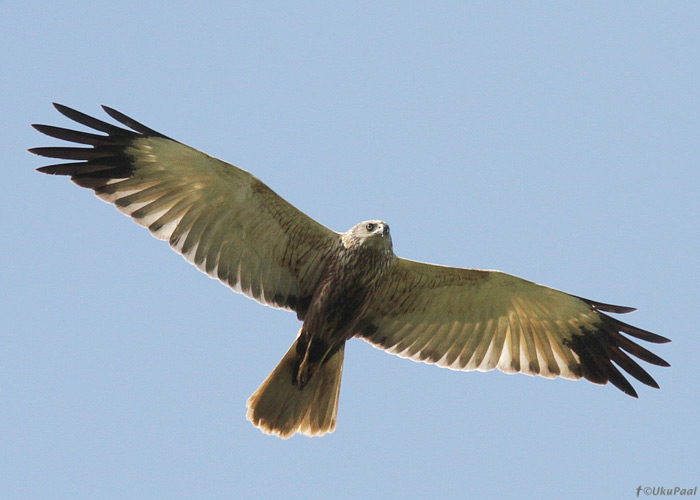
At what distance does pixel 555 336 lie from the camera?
11.2 m

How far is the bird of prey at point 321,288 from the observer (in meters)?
9.99

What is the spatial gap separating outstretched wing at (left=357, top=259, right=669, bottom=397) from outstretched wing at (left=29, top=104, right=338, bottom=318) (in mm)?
1216

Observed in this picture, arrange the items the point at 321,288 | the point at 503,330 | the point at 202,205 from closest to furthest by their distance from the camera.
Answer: the point at 202,205 → the point at 321,288 → the point at 503,330

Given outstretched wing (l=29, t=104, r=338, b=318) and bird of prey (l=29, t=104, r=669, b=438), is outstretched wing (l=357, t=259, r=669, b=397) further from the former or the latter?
outstretched wing (l=29, t=104, r=338, b=318)

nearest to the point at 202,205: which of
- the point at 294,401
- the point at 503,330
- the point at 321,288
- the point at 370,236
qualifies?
the point at 321,288

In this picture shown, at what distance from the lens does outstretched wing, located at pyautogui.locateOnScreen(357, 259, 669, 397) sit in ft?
35.5

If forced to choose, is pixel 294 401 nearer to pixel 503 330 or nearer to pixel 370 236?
pixel 370 236

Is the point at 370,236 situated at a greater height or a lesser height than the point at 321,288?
greater

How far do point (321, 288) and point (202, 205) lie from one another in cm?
164

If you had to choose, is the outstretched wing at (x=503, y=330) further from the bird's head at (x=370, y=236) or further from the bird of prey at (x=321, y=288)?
the bird's head at (x=370, y=236)

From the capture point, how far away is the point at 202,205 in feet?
33.5

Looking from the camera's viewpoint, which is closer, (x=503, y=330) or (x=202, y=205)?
(x=202, y=205)

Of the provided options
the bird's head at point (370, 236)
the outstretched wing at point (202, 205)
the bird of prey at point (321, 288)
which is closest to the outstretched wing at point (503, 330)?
the bird of prey at point (321, 288)

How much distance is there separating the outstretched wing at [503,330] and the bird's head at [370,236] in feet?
2.48
